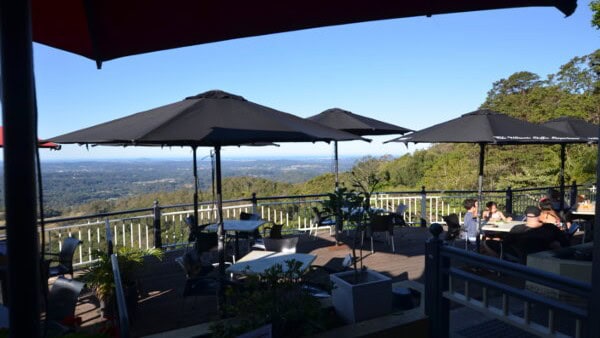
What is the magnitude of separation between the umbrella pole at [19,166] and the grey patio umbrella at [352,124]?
21.9 ft

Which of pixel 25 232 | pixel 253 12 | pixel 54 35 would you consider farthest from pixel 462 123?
pixel 25 232

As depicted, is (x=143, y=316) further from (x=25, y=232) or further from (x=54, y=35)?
(x=25, y=232)

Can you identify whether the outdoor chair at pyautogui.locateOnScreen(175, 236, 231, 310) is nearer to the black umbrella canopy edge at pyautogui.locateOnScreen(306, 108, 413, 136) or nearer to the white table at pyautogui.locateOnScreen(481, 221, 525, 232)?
the black umbrella canopy edge at pyautogui.locateOnScreen(306, 108, 413, 136)

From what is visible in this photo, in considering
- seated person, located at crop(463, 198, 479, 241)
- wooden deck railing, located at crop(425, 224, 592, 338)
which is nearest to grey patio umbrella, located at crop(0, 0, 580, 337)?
wooden deck railing, located at crop(425, 224, 592, 338)

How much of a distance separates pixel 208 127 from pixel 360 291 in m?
1.88

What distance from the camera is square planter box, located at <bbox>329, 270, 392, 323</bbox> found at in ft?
9.07

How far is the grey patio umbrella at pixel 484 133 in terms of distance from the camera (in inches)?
221

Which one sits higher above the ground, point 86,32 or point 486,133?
point 86,32

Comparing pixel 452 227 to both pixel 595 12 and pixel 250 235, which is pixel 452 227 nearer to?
pixel 250 235

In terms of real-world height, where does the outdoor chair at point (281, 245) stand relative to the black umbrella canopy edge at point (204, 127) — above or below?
Result: below

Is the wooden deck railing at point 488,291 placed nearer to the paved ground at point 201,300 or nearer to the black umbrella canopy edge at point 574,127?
the paved ground at point 201,300

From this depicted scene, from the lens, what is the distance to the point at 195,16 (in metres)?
1.93

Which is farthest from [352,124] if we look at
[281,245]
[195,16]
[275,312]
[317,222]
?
[195,16]

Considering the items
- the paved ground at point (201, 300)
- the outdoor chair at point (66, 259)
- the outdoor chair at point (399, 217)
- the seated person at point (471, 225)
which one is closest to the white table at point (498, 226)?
the seated person at point (471, 225)
